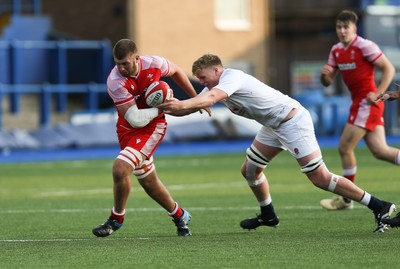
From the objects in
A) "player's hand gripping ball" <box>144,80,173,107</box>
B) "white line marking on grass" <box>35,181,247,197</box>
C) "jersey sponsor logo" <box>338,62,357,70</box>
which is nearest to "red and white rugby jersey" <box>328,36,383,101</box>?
"jersey sponsor logo" <box>338,62,357,70</box>

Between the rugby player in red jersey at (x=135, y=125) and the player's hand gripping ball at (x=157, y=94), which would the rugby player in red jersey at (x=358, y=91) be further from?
the player's hand gripping ball at (x=157, y=94)

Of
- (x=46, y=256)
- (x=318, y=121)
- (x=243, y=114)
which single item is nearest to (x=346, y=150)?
(x=243, y=114)

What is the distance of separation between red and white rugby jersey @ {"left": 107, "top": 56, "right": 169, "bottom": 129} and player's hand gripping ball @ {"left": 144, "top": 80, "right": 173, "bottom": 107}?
8.5 inches

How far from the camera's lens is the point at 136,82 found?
1175 centimetres

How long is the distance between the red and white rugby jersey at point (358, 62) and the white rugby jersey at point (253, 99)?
297 centimetres

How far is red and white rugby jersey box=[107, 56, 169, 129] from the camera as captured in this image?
38.1ft

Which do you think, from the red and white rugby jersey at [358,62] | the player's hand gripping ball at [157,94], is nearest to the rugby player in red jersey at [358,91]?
the red and white rugby jersey at [358,62]

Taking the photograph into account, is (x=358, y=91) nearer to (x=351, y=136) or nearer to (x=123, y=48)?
(x=351, y=136)

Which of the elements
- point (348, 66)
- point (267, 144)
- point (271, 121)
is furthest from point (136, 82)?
point (348, 66)

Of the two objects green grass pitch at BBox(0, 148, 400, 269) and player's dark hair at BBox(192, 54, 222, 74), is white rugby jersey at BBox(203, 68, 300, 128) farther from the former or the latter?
green grass pitch at BBox(0, 148, 400, 269)

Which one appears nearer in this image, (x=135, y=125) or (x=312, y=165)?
(x=135, y=125)

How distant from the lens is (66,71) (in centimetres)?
3825

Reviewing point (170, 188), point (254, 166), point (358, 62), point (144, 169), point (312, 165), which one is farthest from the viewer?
point (170, 188)

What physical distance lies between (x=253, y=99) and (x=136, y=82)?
1.15 m
